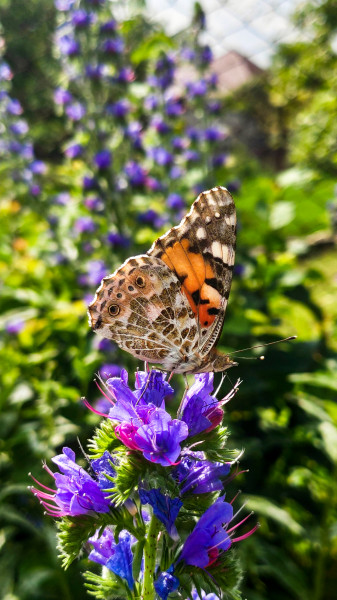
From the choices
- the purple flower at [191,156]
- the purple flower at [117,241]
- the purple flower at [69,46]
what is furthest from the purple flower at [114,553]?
the purple flower at [191,156]

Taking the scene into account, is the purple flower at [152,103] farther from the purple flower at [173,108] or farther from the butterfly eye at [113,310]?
the butterfly eye at [113,310]

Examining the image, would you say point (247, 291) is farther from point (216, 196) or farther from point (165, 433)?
point (165, 433)

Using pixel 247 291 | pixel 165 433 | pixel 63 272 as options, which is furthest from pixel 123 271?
pixel 63 272

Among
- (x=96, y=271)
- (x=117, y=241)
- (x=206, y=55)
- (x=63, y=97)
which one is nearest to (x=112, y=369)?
(x=96, y=271)

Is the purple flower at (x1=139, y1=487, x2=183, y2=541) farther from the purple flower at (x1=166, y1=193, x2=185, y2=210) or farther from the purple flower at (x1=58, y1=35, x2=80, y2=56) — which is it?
the purple flower at (x1=58, y1=35, x2=80, y2=56)

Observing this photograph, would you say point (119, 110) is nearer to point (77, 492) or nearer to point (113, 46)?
point (113, 46)

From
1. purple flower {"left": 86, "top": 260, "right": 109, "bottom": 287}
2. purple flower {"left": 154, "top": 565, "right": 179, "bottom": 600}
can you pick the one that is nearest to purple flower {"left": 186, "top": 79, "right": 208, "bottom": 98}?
purple flower {"left": 86, "top": 260, "right": 109, "bottom": 287}
